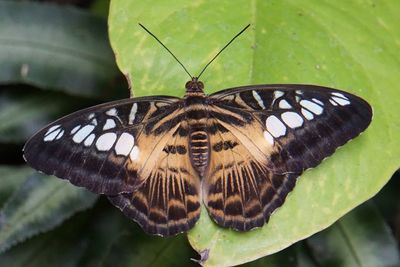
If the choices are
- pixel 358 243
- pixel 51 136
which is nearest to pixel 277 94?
pixel 51 136

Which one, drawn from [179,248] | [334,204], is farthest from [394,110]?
[179,248]

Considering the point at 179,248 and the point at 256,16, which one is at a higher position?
the point at 256,16

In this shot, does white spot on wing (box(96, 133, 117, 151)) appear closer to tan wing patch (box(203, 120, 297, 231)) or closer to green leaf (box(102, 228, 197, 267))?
tan wing patch (box(203, 120, 297, 231))

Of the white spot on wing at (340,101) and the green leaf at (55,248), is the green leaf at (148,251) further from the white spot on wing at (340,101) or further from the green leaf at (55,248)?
the white spot on wing at (340,101)

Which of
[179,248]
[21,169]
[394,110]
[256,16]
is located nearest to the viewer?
[394,110]

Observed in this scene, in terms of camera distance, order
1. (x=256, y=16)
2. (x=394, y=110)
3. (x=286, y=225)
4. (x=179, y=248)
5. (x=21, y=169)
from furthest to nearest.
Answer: (x=21, y=169)
(x=179, y=248)
(x=256, y=16)
(x=394, y=110)
(x=286, y=225)

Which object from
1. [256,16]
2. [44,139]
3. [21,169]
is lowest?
[21,169]

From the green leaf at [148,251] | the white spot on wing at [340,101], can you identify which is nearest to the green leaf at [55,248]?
the green leaf at [148,251]

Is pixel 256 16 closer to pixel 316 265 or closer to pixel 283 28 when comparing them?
pixel 283 28
